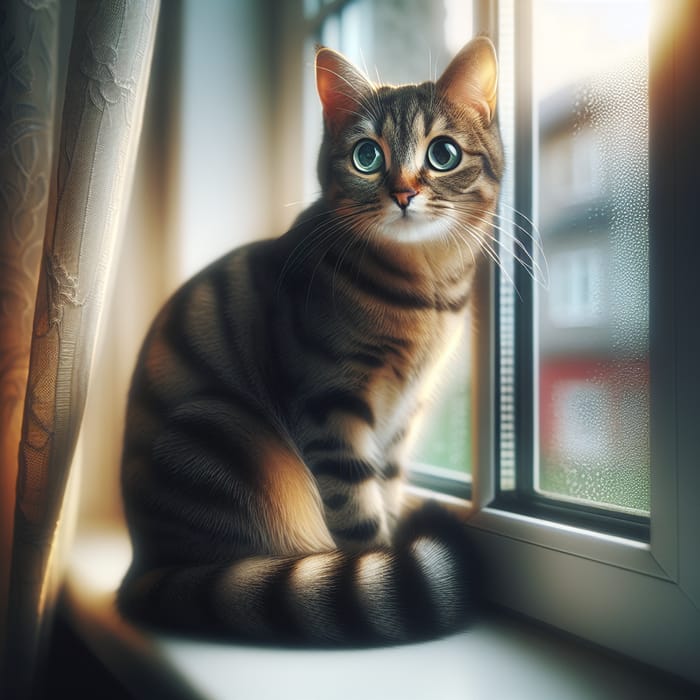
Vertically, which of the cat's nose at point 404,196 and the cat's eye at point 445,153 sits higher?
the cat's eye at point 445,153

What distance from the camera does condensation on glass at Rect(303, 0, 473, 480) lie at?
930 mm

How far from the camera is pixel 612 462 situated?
2.35 ft

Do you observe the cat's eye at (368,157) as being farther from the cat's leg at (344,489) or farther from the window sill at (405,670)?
the window sill at (405,670)

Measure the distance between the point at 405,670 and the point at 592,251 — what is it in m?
0.52

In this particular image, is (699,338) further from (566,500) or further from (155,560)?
(155,560)

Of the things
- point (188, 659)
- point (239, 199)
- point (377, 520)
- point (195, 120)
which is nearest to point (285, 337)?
point (377, 520)

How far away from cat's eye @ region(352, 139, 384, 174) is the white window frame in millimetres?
339

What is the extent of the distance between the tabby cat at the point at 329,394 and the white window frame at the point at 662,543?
129 mm

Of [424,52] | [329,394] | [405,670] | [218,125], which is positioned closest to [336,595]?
[405,670]

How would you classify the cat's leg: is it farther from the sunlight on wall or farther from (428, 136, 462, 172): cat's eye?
the sunlight on wall

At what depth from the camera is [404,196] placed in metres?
0.74

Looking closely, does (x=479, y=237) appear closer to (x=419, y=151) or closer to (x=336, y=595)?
(x=419, y=151)

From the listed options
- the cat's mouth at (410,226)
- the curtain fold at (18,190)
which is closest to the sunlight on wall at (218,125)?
the curtain fold at (18,190)

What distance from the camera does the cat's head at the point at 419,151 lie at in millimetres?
766
